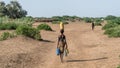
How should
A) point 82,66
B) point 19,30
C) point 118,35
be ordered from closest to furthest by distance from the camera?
1. point 82,66
2. point 19,30
3. point 118,35

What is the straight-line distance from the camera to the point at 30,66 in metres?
19.6

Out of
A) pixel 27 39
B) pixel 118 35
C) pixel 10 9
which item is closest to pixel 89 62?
pixel 27 39

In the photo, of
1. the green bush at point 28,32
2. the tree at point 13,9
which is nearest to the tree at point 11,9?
the tree at point 13,9

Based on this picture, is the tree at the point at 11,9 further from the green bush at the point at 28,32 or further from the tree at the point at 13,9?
the green bush at the point at 28,32

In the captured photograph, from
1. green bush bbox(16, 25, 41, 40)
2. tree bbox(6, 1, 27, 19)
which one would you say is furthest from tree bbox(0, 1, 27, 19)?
green bush bbox(16, 25, 41, 40)

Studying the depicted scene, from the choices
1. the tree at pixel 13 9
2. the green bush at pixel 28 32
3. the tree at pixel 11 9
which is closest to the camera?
the green bush at pixel 28 32

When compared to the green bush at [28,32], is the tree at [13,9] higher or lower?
lower

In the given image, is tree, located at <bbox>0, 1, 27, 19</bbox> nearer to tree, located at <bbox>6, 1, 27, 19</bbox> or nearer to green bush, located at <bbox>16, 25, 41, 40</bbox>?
tree, located at <bbox>6, 1, 27, 19</bbox>

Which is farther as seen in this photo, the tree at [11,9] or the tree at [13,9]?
the tree at [13,9]

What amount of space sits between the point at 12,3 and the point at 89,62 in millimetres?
82124

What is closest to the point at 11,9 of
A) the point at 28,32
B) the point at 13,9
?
the point at 13,9

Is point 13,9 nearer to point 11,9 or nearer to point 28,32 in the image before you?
point 11,9

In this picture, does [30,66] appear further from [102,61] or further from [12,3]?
[12,3]

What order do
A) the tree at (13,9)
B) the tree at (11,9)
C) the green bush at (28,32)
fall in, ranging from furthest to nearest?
the tree at (13,9), the tree at (11,9), the green bush at (28,32)
